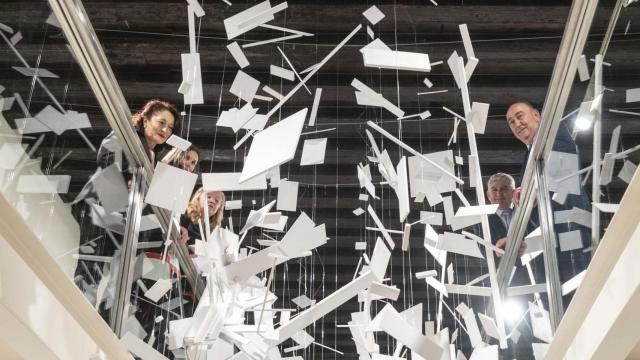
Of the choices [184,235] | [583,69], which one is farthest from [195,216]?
[583,69]

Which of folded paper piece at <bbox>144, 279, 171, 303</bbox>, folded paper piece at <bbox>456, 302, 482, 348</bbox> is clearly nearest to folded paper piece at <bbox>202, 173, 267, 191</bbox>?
folded paper piece at <bbox>144, 279, 171, 303</bbox>

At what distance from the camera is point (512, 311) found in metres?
3.23

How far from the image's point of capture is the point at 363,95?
322 centimetres

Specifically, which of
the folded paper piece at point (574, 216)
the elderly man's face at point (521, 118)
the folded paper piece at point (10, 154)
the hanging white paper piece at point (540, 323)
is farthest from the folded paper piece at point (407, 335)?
the elderly man's face at point (521, 118)

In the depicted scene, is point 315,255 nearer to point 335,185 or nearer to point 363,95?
point 335,185

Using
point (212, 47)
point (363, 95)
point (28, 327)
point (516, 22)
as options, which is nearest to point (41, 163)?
point (28, 327)

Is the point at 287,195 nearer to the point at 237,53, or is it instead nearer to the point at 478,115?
the point at 237,53

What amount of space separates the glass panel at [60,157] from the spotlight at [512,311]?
161 cm

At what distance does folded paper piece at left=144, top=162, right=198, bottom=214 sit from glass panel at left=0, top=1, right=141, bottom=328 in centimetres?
22

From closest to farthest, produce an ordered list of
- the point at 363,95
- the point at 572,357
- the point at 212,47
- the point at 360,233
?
the point at 572,357 → the point at 363,95 → the point at 212,47 → the point at 360,233

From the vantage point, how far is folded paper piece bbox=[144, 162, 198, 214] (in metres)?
2.56

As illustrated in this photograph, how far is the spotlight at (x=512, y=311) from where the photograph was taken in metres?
3.10

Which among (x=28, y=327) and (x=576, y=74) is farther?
(x=576, y=74)

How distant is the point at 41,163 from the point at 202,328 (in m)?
0.80
